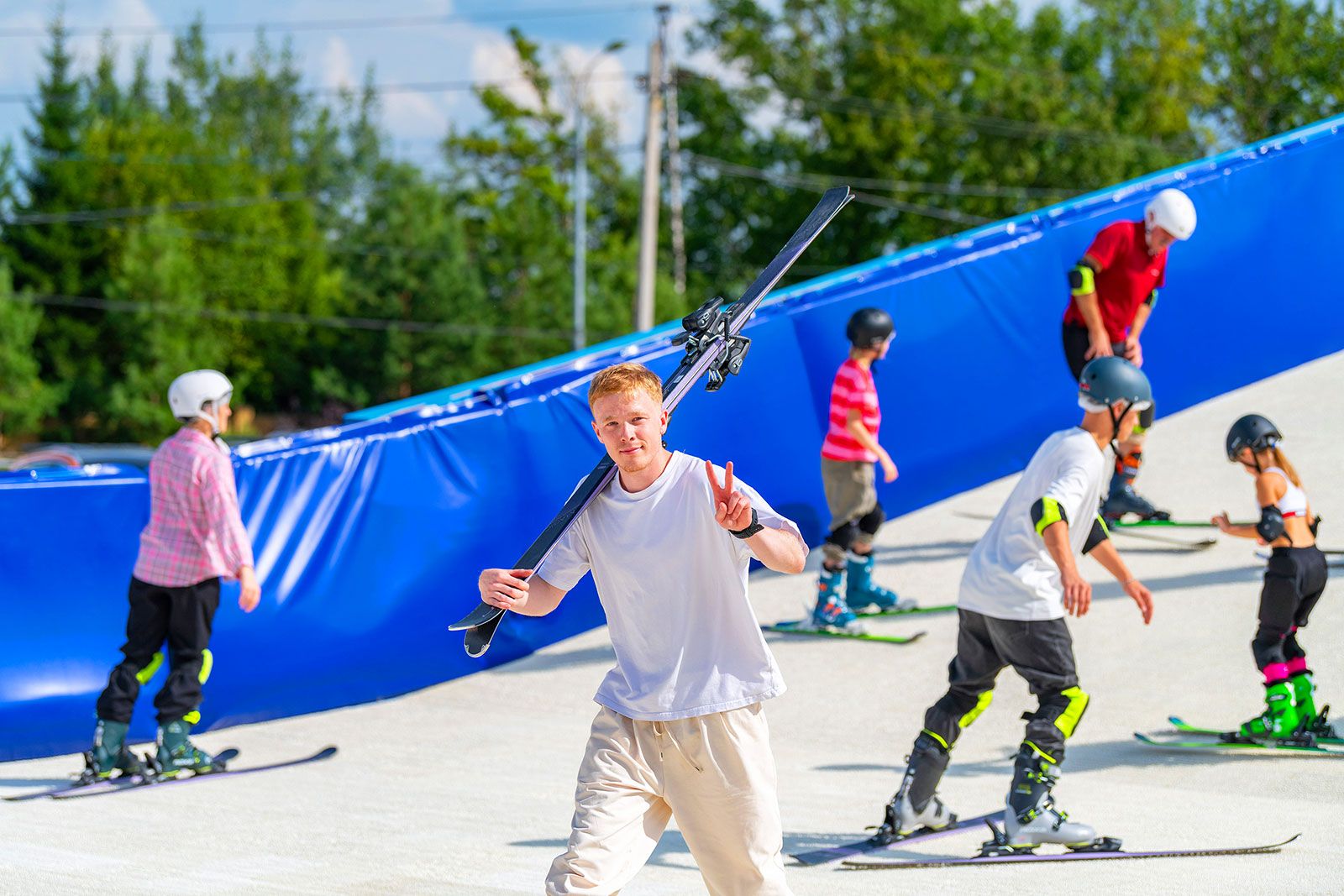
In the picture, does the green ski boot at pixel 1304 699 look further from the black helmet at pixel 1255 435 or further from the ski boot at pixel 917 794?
the ski boot at pixel 917 794

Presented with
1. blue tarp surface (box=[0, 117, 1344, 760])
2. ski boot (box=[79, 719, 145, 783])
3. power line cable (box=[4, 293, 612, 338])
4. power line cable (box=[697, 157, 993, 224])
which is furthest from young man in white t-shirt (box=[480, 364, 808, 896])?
power line cable (box=[697, 157, 993, 224])

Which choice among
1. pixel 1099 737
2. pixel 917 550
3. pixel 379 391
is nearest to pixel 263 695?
pixel 1099 737

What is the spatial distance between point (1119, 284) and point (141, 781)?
669cm

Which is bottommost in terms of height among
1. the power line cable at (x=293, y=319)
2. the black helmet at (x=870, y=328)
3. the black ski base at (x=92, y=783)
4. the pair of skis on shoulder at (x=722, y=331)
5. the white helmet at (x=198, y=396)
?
the black ski base at (x=92, y=783)

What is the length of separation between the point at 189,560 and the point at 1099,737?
4450 mm

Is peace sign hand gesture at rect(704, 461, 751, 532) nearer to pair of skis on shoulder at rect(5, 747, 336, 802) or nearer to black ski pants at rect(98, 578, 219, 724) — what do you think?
black ski pants at rect(98, 578, 219, 724)

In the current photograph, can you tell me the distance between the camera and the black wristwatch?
3510 mm

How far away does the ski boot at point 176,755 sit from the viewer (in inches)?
267

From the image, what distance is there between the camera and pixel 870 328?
878cm

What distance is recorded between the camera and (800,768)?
6.94 metres

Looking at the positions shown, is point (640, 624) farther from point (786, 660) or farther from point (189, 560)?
point (786, 660)

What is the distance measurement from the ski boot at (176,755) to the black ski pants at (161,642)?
0.04 meters

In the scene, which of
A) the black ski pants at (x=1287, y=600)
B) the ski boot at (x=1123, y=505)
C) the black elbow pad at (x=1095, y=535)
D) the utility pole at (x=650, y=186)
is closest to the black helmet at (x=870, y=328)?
the ski boot at (x=1123, y=505)

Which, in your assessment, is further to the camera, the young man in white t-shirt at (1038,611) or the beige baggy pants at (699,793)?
the young man in white t-shirt at (1038,611)
